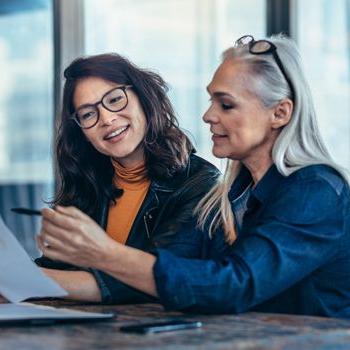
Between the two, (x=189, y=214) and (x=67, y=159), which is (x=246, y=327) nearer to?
(x=189, y=214)

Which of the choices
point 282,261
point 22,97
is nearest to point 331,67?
point 22,97

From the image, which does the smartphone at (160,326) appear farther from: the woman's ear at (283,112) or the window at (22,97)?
the window at (22,97)

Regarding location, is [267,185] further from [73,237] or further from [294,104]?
[73,237]

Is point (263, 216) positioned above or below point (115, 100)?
below

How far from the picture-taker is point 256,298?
1.97 meters

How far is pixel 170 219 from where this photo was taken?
2.59 metres

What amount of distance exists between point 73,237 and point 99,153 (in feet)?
3.70

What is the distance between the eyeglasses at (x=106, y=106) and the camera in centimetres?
274

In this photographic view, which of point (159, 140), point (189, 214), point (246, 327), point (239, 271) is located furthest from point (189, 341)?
point (159, 140)

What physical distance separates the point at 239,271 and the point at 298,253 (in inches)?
5.5

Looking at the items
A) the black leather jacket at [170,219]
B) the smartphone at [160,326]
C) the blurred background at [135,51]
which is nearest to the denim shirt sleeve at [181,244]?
the black leather jacket at [170,219]

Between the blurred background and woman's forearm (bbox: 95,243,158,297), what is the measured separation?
2.95 meters

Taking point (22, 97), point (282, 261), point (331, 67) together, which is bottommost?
point (282, 261)

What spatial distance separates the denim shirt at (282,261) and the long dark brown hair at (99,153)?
0.59 meters
